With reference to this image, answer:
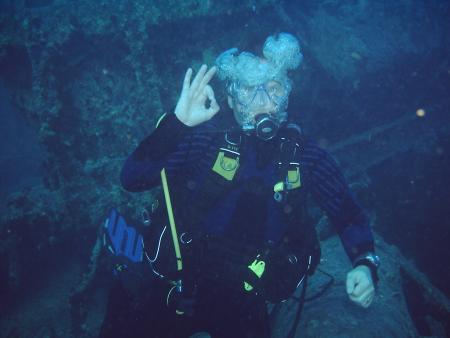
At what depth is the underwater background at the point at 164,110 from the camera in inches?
139

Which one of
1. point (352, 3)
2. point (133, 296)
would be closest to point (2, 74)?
point (133, 296)

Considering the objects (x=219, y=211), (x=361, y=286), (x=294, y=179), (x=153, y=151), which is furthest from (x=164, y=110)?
(x=361, y=286)

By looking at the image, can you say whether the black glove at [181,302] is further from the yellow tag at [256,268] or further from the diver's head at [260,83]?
the diver's head at [260,83]

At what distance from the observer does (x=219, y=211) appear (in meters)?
2.48

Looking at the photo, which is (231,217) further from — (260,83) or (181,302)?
(260,83)

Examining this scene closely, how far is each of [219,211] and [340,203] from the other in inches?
40.6

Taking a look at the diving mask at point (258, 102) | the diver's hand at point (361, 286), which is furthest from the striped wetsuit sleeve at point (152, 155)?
the diver's hand at point (361, 286)

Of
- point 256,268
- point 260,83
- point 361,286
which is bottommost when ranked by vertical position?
point 361,286

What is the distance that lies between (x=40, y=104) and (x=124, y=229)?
1.86 metres

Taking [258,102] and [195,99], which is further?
[258,102]

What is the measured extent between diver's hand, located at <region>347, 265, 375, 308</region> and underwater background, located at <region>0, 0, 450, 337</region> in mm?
943

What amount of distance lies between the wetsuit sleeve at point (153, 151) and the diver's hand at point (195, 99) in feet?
0.22

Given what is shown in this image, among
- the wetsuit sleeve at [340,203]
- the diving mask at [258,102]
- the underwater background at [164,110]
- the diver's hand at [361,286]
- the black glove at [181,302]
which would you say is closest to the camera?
the diver's hand at [361,286]

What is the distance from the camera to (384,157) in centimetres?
483
